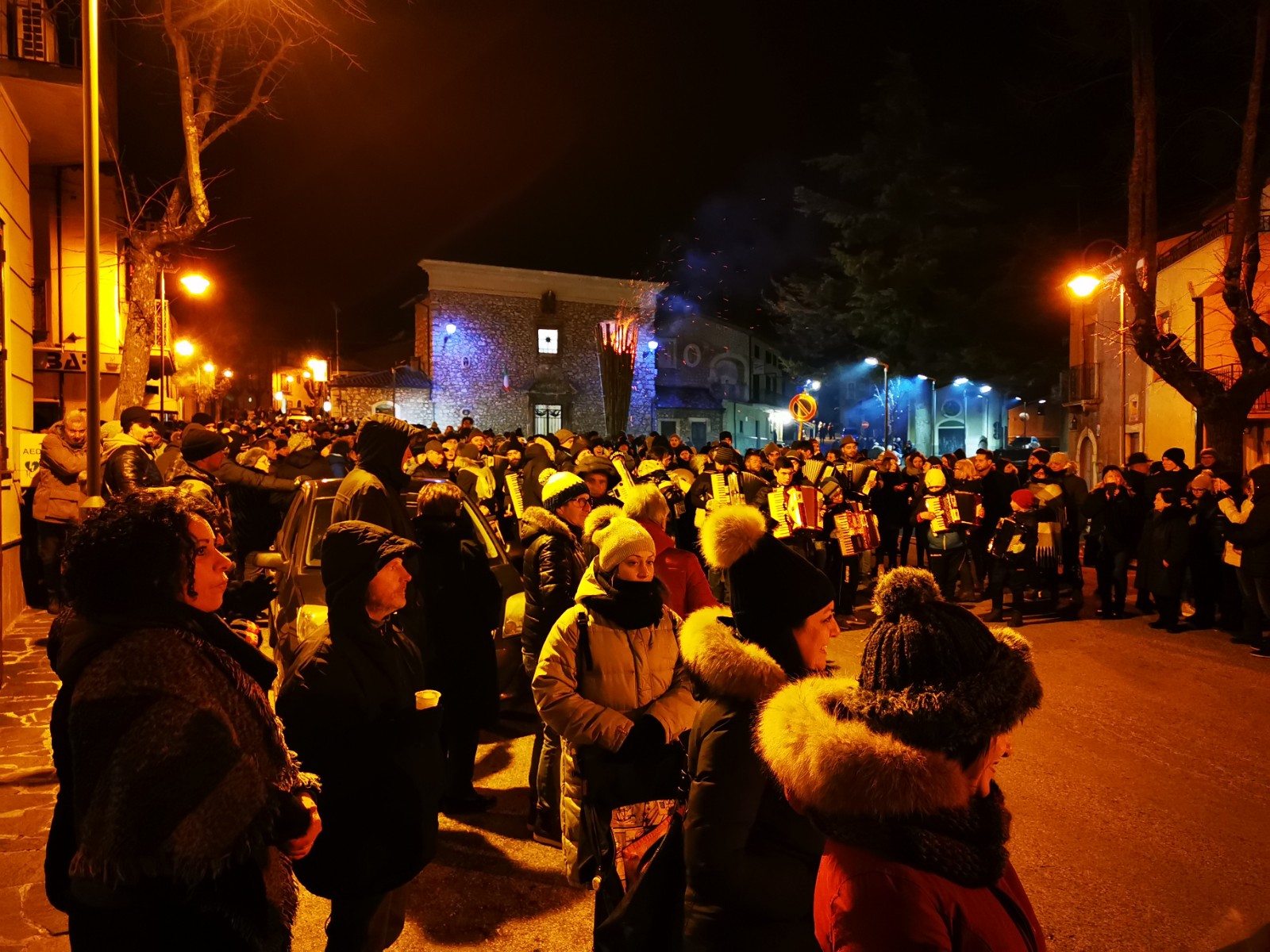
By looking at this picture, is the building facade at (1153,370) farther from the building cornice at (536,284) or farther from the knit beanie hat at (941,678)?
the building cornice at (536,284)

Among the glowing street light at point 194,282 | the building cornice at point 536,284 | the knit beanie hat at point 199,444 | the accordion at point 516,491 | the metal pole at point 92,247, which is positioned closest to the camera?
the metal pole at point 92,247

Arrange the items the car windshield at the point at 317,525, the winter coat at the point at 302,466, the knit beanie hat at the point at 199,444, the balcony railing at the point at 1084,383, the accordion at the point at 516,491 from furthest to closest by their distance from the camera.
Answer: the balcony railing at the point at 1084,383 → the accordion at the point at 516,491 → the winter coat at the point at 302,466 → the knit beanie hat at the point at 199,444 → the car windshield at the point at 317,525

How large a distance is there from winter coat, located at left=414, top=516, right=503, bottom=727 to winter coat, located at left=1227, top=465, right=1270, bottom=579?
830 centimetres

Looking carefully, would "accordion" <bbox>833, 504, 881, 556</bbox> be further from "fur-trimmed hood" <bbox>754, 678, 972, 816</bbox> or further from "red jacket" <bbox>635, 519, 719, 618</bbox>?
"fur-trimmed hood" <bbox>754, 678, 972, 816</bbox>

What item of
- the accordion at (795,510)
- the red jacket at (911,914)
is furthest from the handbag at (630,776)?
the accordion at (795,510)

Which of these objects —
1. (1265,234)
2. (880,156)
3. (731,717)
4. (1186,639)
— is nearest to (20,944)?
(731,717)

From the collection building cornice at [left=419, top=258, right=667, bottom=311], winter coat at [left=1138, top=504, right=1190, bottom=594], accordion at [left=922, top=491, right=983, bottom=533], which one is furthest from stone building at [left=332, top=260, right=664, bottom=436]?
winter coat at [left=1138, top=504, right=1190, bottom=594]

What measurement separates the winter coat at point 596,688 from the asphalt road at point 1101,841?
78cm

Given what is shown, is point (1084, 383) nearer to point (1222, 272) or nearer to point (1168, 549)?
point (1222, 272)

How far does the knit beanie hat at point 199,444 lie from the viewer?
779 cm

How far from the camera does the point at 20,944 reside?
3914 mm

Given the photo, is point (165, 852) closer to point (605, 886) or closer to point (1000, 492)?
point (605, 886)

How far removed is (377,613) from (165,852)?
1.24m

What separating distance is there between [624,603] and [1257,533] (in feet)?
27.8
